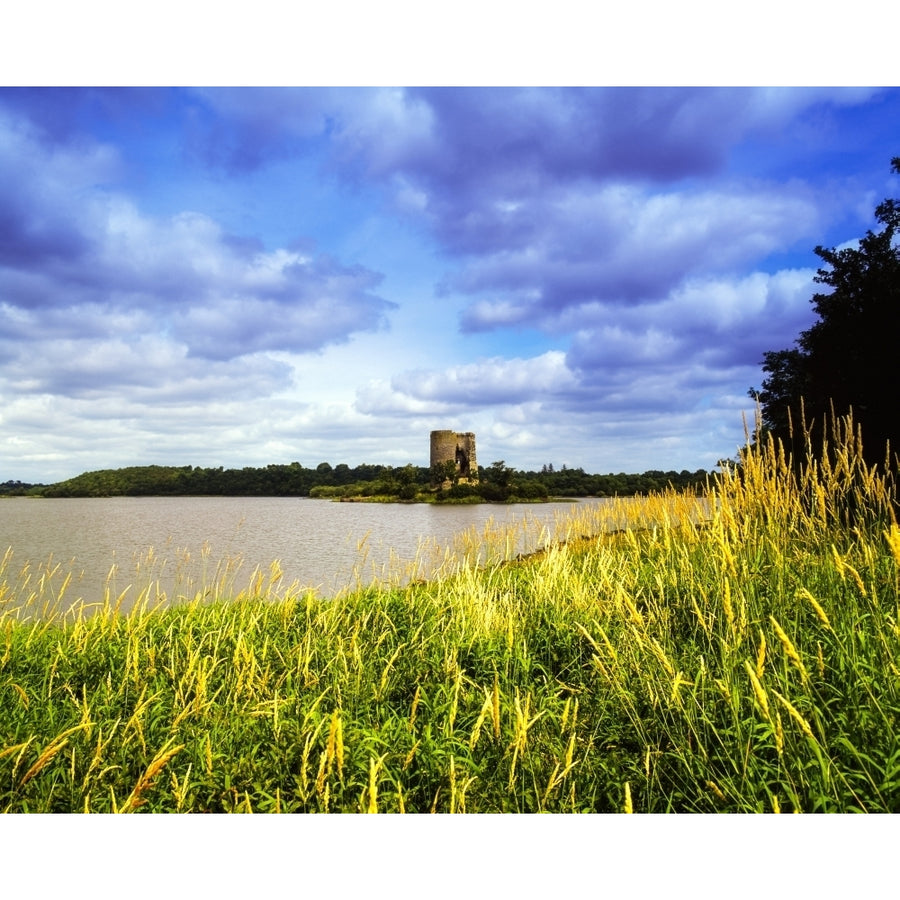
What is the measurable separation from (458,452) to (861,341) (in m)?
29.5

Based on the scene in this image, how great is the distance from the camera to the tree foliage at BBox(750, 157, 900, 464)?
42.8ft

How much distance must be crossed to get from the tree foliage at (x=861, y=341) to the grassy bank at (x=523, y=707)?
9.27 m

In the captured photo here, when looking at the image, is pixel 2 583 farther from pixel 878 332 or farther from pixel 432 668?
pixel 878 332

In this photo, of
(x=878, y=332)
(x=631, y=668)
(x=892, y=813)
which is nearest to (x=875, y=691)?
(x=892, y=813)

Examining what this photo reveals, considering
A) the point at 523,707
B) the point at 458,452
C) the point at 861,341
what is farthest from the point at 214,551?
the point at 458,452

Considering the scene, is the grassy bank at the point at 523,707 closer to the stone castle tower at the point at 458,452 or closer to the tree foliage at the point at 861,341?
the tree foliage at the point at 861,341

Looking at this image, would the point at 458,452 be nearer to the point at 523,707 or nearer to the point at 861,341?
the point at 861,341

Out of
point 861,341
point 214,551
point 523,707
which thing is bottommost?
point 214,551

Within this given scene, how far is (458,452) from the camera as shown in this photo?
42.2m

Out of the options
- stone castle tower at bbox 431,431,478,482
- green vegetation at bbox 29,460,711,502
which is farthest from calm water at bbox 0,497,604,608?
stone castle tower at bbox 431,431,478,482

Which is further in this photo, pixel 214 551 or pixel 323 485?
pixel 323 485

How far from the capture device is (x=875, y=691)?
253 cm

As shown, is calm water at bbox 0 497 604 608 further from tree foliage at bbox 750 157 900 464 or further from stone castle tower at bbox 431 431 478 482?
stone castle tower at bbox 431 431 478 482
